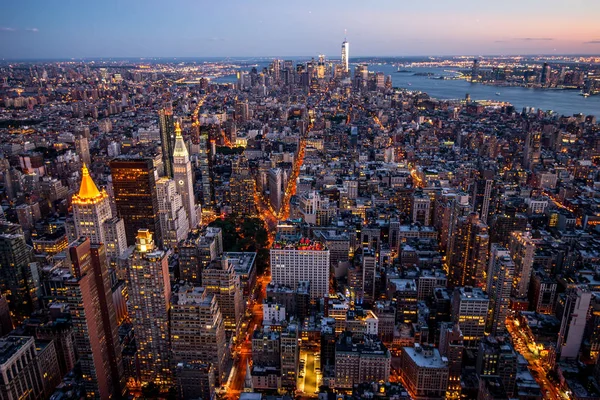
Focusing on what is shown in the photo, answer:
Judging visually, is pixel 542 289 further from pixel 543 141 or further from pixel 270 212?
pixel 543 141

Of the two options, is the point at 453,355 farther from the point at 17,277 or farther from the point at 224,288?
the point at 17,277

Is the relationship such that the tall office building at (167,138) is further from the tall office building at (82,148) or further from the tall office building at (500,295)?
the tall office building at (500,295)

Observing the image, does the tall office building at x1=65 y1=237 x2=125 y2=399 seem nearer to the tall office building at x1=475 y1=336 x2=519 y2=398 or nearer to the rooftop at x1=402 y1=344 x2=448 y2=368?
the rooftop at x1=402 y1=344 x2=448 y2=368

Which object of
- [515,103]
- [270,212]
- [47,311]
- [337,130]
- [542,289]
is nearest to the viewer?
[47,311]

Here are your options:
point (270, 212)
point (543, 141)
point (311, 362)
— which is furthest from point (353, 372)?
point (543, 141)

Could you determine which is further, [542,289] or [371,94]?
[371,94]

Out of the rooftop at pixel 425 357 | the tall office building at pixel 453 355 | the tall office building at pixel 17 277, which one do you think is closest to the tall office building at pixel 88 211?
the tall office building at pixel 17 277

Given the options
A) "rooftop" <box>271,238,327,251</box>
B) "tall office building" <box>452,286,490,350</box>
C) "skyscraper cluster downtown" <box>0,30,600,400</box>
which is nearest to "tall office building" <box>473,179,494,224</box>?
"skyscraper cluster downtown" <box>0,30,600,400</box>

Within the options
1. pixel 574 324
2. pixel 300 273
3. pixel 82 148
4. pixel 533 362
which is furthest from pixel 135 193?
pixel 574 324
